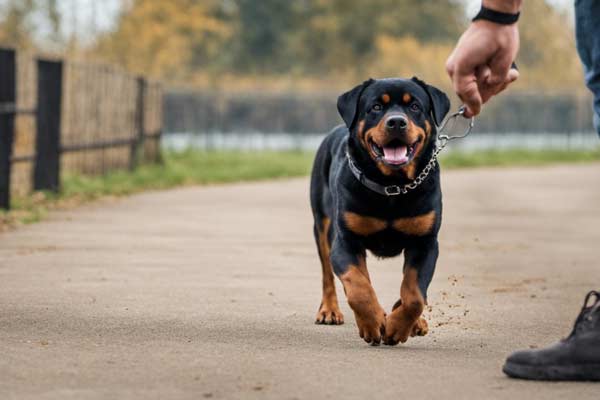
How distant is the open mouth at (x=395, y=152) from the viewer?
18.8ft

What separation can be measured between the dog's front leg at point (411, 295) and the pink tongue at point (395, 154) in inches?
16.0

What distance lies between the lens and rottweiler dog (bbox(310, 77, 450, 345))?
18.1 feet

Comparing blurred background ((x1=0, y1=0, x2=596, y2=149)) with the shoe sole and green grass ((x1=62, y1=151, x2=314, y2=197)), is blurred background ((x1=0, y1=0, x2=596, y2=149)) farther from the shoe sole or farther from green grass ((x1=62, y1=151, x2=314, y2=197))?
the shoe sole

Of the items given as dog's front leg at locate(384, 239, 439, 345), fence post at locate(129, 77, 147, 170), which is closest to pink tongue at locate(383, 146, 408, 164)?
dog's front leg at locate(384, 239, 439, 345)

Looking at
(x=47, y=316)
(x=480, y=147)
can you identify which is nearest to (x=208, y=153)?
(x=480, y=147)

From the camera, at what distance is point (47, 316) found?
6.24 metres

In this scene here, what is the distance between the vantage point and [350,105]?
20.2ft

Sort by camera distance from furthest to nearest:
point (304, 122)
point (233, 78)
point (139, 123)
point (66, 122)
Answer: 1. point (233, 78)
2. point (304, 122)
3. point (139, 123)
4. point (66, 122)

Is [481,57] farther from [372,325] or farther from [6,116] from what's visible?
[6,116]

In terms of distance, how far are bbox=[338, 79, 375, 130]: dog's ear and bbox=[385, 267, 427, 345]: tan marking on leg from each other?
96 cm

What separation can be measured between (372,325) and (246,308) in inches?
53.2

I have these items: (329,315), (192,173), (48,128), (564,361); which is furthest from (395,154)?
(192,173)

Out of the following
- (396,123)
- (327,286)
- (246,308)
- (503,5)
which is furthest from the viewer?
(246,308)

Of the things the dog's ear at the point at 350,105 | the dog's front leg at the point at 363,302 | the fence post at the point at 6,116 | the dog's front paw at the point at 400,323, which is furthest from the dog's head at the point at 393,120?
the fence post at the point at 6,116
